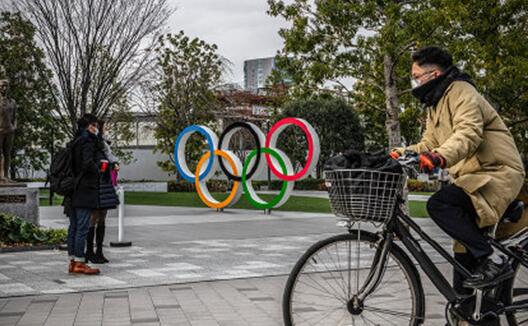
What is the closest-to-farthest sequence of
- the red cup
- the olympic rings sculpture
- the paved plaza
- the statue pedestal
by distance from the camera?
the paved plaza
the red cup
the statue pedestal
the olympic rings sculpture

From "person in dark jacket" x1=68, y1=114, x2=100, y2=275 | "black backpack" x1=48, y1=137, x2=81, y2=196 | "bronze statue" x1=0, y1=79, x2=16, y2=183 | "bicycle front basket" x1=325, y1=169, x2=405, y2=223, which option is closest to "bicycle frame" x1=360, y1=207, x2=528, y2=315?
"bicycle front basket" x1=325, y1=169, x2=405, y2=223

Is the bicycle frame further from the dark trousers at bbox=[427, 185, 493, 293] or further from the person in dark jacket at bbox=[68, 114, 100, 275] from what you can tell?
the person in dark jacket at bbox=[68, 114, 100, 275]

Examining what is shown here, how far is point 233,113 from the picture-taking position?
1692 inches

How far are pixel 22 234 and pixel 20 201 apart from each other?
2.30 m

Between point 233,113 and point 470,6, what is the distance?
30.4 meters

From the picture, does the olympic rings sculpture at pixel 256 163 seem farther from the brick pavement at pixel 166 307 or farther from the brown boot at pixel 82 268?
the brick pavement at pixel 166 307

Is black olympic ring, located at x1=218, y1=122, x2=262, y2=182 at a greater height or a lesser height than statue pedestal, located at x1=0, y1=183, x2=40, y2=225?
greater

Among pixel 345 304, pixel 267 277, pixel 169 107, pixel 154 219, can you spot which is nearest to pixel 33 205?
pixel 154 219

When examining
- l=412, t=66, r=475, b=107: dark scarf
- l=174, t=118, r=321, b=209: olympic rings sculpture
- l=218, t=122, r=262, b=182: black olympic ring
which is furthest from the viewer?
l=218, t=122, r=262, b=182: black olympic ring

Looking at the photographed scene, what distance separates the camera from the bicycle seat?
4.42 metres

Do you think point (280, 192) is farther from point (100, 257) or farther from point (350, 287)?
point (350, 287)

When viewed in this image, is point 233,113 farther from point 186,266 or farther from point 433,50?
point 433,50

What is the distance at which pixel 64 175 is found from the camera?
27.6 ft

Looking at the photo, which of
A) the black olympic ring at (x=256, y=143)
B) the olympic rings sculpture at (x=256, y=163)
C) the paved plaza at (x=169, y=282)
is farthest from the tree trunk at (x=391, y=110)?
the black olympic ring at (x=256, y=143)
